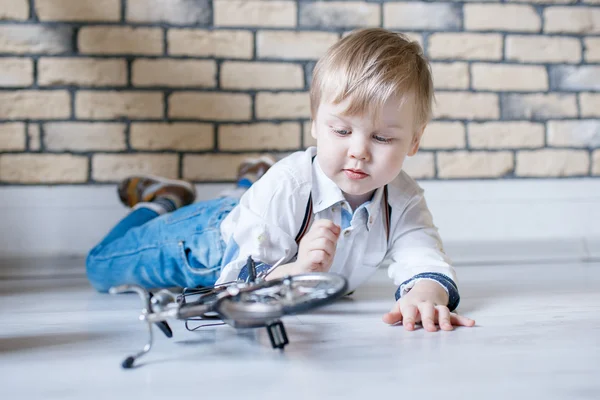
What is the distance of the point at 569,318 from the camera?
1158 mm

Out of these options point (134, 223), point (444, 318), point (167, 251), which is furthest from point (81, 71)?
point (444, 318)

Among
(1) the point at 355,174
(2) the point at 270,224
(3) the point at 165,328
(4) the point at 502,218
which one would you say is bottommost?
(4) the point at 502,218

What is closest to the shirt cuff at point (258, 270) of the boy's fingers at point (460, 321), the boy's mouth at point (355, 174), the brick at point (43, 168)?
the boy's mouth at point (355, 174)

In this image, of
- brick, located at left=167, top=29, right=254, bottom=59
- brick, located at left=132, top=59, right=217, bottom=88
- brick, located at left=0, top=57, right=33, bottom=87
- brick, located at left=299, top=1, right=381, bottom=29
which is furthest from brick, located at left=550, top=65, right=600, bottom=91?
brick, located at left=0, top=57, right=33, bottom=87

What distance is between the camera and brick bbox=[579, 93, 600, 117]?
88.7 inches

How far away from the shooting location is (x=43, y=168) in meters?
2.00

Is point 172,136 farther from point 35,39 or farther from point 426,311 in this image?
point 426,311

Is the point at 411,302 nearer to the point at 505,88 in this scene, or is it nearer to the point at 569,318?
the point at 569,318

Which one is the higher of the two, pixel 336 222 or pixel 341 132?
pixel 341 132

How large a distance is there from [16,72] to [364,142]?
1.34m

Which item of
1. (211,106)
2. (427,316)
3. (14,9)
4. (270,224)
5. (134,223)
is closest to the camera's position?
→ (427,316)

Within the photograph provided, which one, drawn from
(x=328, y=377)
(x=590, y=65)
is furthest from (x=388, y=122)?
(x=590, y=65)

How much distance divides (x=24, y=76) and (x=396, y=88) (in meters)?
1.35

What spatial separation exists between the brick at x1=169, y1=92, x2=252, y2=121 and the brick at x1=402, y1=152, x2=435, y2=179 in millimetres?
565
